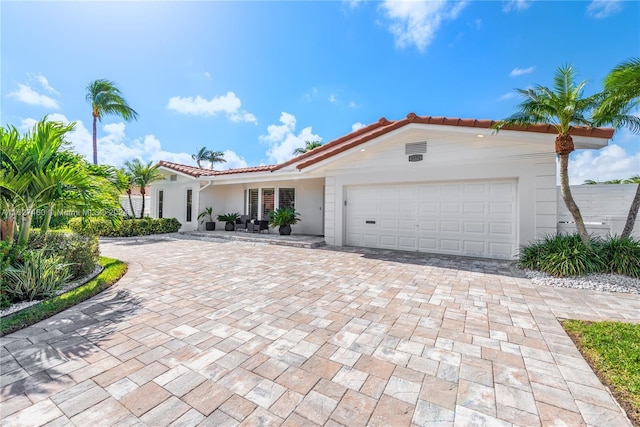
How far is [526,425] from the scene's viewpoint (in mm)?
1798

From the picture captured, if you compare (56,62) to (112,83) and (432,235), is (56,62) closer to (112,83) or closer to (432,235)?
(112,83)

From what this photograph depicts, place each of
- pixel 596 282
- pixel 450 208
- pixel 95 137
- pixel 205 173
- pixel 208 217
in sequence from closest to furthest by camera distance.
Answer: pixel 596 282 < pixel 450 208 < pixel 205 173 < pixel 208 217 < pixel 95 137

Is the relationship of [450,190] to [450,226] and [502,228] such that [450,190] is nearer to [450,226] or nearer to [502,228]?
[450,226]

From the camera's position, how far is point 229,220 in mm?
13789

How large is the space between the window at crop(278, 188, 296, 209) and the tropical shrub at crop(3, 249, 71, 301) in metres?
9.59

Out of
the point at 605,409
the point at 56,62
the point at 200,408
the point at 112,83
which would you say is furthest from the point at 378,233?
the point at 112,83

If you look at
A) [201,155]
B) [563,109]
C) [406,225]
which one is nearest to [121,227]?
[406,225]

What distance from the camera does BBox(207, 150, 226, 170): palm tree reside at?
32903 mm

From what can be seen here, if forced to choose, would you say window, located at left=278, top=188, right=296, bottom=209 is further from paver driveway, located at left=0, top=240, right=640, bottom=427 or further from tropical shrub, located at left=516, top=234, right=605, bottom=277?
tropical shrub, located at left=516, top=234, right=605, bottom=277

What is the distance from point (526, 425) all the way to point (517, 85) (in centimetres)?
712

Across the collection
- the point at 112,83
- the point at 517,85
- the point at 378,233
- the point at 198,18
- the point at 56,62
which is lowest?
the point at 378,233

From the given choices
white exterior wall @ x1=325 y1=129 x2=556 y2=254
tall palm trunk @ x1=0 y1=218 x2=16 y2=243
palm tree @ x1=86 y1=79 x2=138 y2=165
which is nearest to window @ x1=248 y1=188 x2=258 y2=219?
white exterior wall @ x1=325 y1=129 x2=556 y2=254

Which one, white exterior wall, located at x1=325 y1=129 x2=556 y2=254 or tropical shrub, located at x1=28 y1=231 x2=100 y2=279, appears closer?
tropical shrub, located at x1=28 y1=231 x2=100 y2=279

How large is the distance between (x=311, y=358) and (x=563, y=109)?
7.49 metres
